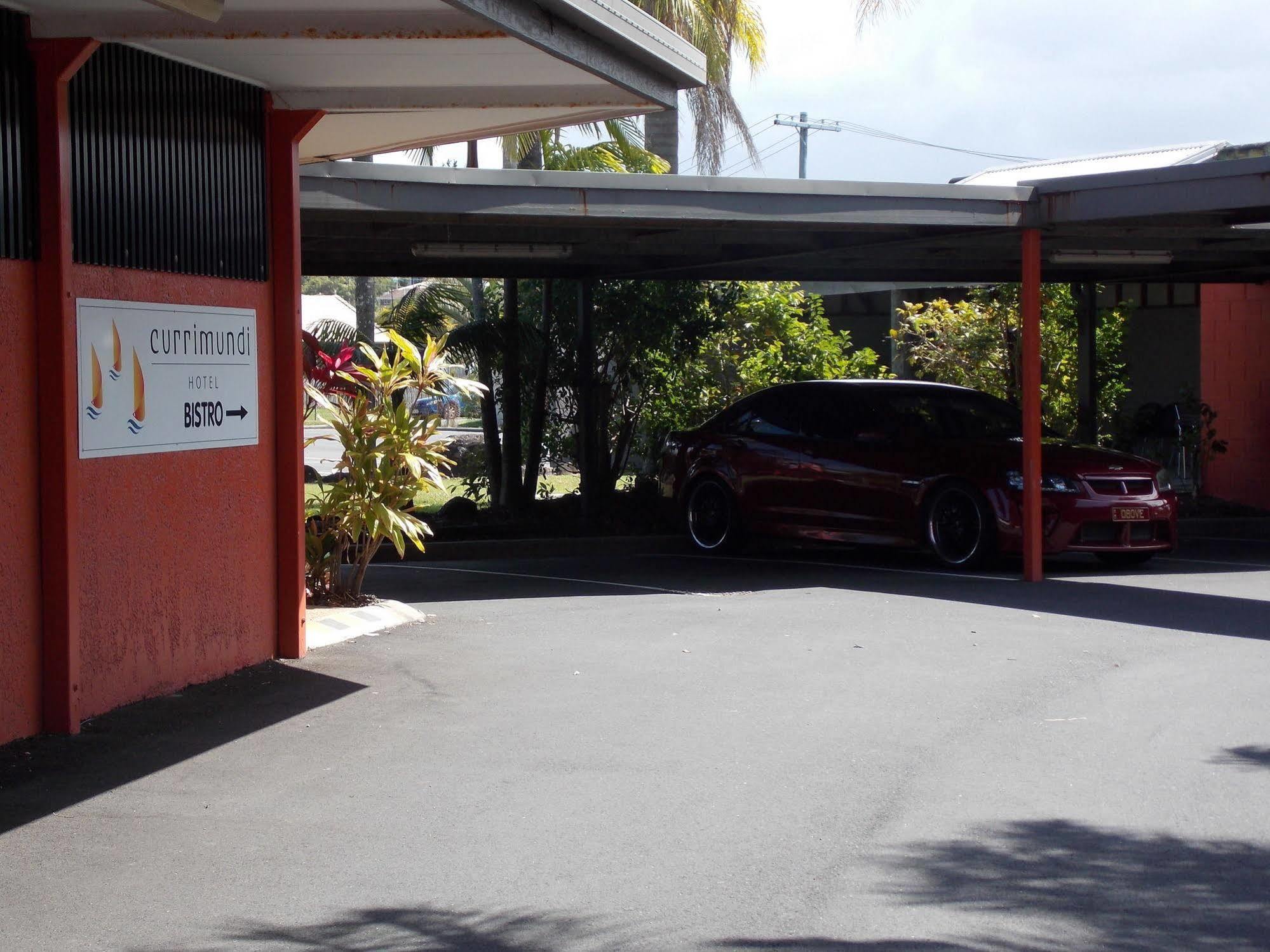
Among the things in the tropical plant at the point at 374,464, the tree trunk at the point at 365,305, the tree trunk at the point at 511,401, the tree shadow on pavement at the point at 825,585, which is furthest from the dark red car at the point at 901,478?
the tree trunk at the point at 365,305

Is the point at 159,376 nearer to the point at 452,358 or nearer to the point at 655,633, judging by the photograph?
the point at 655,633

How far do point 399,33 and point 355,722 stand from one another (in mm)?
3224

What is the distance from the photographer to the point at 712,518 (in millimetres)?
14375

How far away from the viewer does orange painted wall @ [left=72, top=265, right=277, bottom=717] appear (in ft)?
22.3

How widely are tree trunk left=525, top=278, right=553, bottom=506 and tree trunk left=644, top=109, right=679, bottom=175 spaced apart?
5292 millimetres

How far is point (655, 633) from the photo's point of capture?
31.3 ft

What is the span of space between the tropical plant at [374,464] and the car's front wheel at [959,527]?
15.0 ft

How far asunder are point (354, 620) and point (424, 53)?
396 cm

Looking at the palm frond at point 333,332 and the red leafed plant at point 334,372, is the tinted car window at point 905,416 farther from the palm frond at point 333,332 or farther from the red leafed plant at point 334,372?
the palm frond at point 333,332

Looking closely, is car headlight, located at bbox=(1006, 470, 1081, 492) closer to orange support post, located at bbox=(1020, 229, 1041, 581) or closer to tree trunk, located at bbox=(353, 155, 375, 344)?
orange support post, located at bbox=(1020, 229, 1041, 581)

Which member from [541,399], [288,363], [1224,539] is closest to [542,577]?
[288,363]

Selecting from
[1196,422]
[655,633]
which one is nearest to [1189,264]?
[1196,422]

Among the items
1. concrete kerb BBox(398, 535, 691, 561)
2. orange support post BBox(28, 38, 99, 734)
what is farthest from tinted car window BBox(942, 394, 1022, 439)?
orange support post BBox(28, 38, 99, 734)

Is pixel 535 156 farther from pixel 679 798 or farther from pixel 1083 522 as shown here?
pixel 679 798
